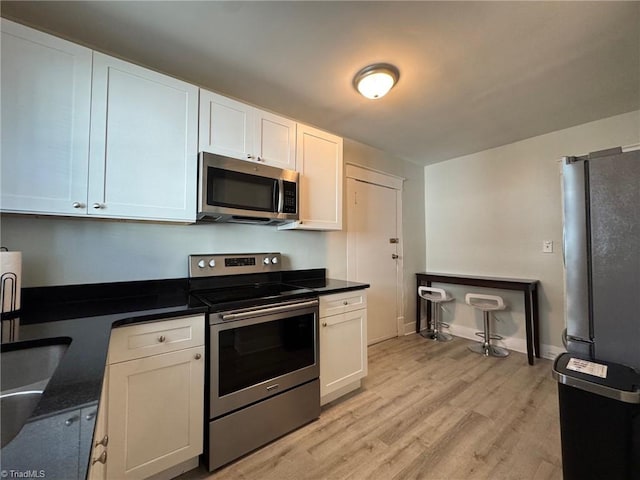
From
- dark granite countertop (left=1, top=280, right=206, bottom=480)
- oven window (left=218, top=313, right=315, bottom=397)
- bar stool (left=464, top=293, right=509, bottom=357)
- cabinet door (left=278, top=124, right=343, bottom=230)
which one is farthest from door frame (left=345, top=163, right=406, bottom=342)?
dark granite countertop (left=1, top=280, right=206, bottom=480)

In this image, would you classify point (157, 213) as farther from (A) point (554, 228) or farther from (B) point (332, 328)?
(A) point (554, 228)

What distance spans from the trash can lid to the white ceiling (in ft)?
5.53

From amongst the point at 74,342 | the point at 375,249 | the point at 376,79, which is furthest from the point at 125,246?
the point at 375,249

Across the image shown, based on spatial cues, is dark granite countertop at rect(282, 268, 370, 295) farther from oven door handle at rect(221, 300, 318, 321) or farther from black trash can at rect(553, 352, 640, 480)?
black trash can at rect(553, 352, 640, 480)

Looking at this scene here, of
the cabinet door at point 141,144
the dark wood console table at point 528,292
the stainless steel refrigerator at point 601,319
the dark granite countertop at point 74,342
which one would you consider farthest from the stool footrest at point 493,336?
the cabinet door at point 141,144

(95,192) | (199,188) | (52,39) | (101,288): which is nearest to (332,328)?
(199,188)

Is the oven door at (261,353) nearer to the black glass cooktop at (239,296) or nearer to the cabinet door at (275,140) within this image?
the black glass cooktop at (239,296)

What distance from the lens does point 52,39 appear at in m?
1.29

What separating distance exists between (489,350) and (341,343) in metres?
2.05

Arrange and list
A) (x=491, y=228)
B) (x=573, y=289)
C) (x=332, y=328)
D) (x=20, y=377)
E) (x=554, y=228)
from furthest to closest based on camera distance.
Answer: (x=491, y=228) → (x=554, y=228) → (x=332, y=328) → (x=573, y=289) → (x=20, y=377)

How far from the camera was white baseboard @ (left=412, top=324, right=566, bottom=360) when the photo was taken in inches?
113

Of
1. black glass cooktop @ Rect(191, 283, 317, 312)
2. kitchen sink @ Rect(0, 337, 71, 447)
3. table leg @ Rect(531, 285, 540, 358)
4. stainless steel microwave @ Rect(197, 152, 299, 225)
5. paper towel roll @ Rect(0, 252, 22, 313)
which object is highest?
stainless steel microwave @ Rect(197, 152, 299, 225)

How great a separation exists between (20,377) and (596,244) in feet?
6.93

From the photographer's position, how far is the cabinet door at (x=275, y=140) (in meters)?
1.95
